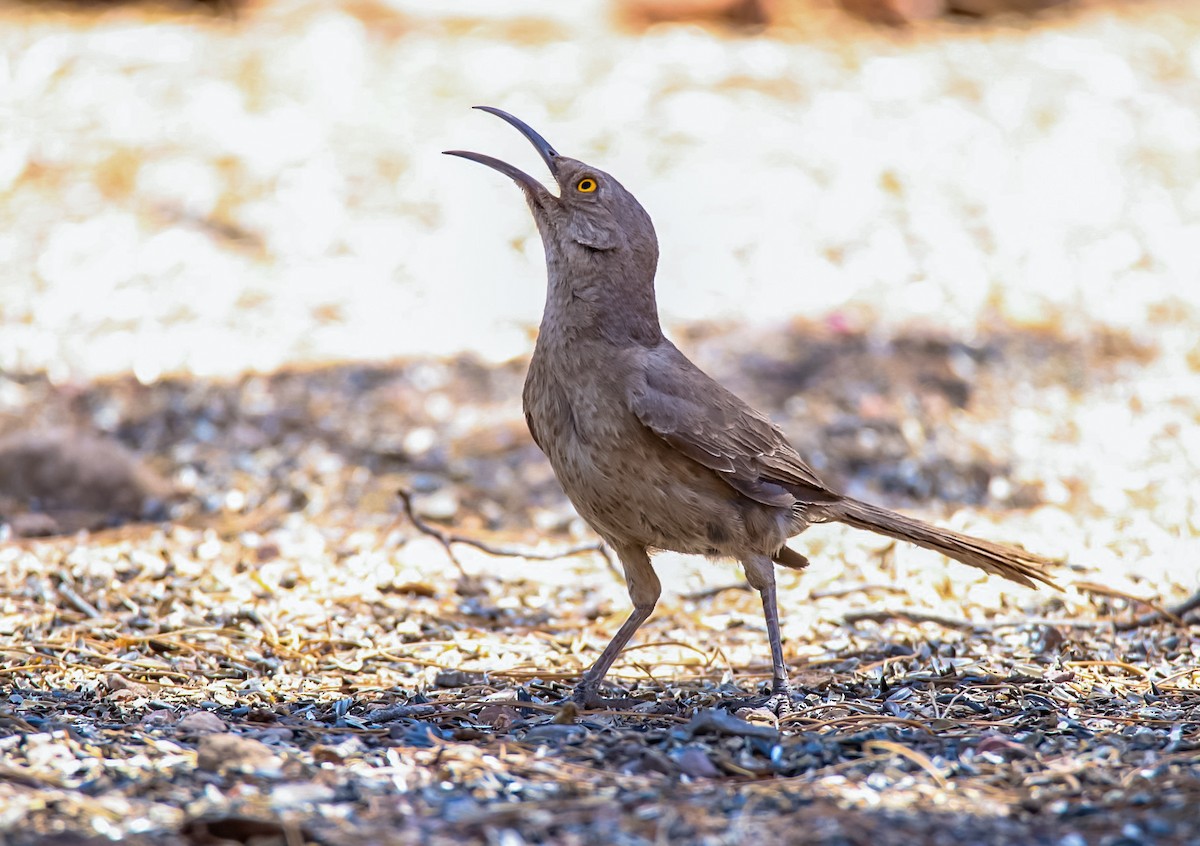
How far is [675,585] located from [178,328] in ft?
11.8

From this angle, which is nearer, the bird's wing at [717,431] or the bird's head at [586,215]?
the bird's wing at [717,431]

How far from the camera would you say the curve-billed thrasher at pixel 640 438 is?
419cm

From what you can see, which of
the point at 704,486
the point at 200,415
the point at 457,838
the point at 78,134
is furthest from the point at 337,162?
the point at 457,838

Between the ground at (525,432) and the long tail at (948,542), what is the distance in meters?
0.34

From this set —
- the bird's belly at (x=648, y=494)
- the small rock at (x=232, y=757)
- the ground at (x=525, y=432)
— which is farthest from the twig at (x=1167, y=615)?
the small rock at (x=232, y=757)

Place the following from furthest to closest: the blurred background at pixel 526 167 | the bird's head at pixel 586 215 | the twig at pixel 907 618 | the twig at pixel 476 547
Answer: the blurred background at pixel 526 167, the twig at pixel 476 547, the twig at pixel 907 618, the bird's head at pixel 586 215

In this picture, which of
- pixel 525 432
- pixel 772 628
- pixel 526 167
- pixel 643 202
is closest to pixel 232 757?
pixel 772 628

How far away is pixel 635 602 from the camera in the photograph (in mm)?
4531

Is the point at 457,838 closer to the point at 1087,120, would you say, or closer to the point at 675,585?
the point at 675,585

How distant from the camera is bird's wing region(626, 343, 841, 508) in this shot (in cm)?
419

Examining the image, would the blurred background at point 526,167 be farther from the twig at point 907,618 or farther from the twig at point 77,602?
the twig at point 907,618

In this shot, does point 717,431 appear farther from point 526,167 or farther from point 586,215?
point 526,167

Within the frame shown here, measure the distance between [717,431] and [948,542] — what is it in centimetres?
90

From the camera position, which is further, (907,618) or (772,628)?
A: (907,618)
